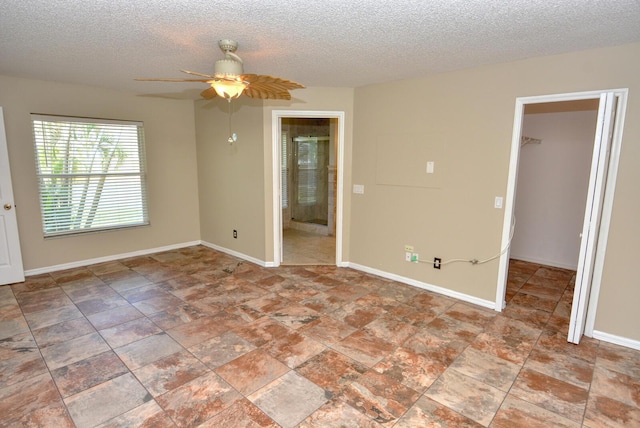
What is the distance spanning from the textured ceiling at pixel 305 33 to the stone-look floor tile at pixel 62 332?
91.8 inches

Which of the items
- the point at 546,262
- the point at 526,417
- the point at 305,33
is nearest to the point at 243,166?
the point at 305,33

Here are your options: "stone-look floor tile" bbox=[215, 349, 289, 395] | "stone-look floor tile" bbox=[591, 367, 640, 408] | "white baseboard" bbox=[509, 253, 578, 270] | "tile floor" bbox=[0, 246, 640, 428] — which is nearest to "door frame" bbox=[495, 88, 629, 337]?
"tile floor" bbox=[0, 246, 640, 428]

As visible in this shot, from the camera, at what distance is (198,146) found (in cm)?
547

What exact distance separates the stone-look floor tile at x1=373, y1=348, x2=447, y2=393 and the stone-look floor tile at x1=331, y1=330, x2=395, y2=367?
0.06 meters

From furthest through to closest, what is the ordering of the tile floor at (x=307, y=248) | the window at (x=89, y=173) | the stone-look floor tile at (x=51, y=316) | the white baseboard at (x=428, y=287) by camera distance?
the tile floor at (x=307, y=248) < the window at (x=89, y=173) < the white baseboard at (x=428, y=287) < the stone-look floor tile at (x=51, y=316)

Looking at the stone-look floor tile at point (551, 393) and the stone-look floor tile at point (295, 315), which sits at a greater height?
the stone-look floor tile at point (295, 315)

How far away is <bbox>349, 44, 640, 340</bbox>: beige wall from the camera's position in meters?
2.69

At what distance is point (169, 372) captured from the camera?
2.37 meters

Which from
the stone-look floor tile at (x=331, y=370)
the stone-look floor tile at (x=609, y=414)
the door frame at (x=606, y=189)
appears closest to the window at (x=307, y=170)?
the door frame at (x=606, y=189)

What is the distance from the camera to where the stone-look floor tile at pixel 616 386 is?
7.09 feet

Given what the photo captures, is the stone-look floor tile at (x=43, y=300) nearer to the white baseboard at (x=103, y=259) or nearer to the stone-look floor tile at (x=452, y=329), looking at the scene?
the white baseboard at (x=103, y=259)

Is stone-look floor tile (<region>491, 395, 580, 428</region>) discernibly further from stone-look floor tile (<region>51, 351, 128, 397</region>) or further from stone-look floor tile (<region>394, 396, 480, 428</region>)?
stone-look floor tile (<region>51, 351, 128, 397</region>)

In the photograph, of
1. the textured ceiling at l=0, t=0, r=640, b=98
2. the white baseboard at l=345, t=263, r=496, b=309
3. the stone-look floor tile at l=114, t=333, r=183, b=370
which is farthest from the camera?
the white baseboard at l=345, t=263, r=496, b=309

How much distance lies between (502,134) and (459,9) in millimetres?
1535
